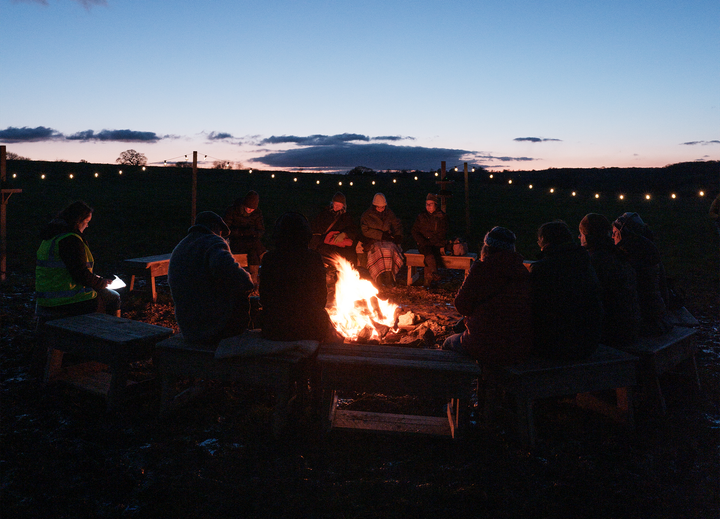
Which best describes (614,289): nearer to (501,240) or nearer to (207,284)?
(501,240)

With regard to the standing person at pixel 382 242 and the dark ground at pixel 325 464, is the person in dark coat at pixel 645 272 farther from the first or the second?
the standing person at pixel 382 242

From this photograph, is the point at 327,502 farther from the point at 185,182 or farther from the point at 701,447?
the point at 185,182

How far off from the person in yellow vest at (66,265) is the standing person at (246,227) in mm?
4534

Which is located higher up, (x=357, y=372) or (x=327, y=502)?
(x=357, y=372)

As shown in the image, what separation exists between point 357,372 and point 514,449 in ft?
4.84

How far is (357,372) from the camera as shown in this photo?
12.6 feet

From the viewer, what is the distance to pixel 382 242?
989 cm

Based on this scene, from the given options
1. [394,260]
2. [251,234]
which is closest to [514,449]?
[394,260]

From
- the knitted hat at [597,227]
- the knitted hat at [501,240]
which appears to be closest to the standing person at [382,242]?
the knitted hat at [597,227]

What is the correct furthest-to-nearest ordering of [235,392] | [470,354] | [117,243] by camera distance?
[117,243] < [235,392] < [470,354]

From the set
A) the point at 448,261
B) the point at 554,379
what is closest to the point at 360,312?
the point at 554,379

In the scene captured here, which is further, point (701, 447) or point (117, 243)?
point (117, 243)

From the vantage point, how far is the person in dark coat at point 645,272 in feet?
15.7

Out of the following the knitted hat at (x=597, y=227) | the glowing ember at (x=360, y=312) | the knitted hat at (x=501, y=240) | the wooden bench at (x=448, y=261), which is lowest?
the glowing ember at (x=360, y=312)
